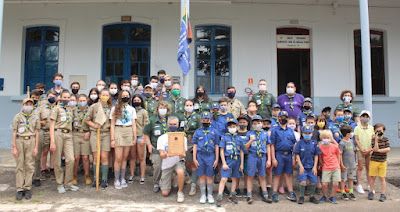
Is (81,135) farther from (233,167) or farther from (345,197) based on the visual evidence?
(345,197)

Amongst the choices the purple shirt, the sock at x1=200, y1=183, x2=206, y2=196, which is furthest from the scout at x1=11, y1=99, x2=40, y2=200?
the purple shirt

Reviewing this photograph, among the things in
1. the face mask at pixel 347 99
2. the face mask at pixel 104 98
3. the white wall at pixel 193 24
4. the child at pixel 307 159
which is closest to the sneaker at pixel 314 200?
the child at pixel 307 159

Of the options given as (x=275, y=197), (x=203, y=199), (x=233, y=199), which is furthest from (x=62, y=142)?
(x=275, y=197)

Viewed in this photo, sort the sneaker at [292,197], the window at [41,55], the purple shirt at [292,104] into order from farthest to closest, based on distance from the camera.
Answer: the window at [41,55]
the purple shirt at [292,104]
the sneaker at [292,197]

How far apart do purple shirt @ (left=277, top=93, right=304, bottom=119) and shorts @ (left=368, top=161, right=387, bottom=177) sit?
167 cm

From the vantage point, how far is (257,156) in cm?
678

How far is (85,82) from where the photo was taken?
1142 centimetres

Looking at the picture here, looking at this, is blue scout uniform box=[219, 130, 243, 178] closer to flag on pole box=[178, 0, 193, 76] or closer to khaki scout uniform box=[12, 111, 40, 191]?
flag on pole box=[178, 0, 193, 76]

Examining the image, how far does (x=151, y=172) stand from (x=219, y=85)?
4.45 metres

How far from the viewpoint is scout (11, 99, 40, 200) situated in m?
6.73

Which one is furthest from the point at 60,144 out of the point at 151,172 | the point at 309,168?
the point at 309,168

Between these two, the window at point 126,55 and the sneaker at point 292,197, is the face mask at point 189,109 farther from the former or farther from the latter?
the window at point 126,55

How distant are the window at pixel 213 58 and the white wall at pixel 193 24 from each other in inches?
11.5

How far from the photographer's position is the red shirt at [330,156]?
6758 mm
